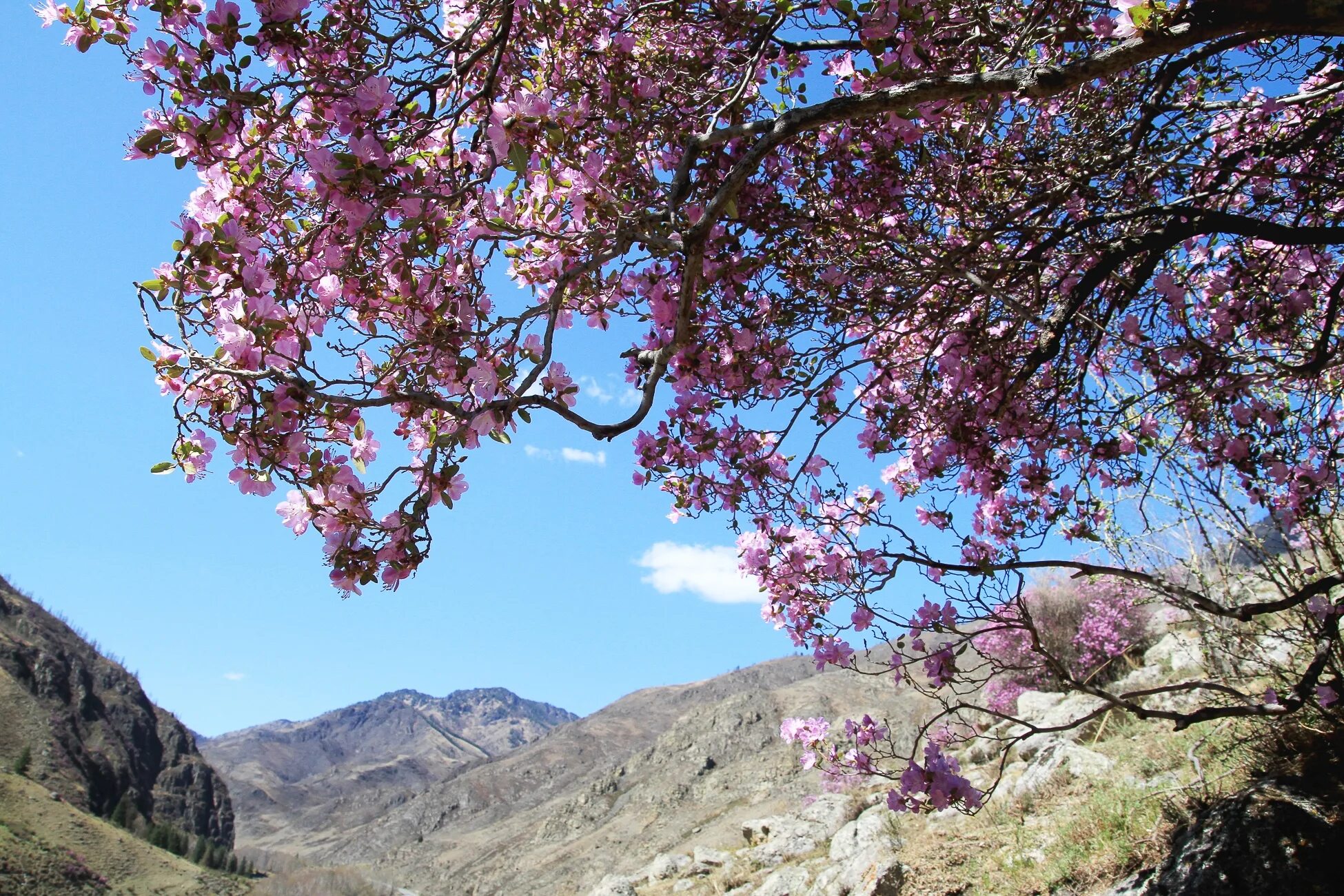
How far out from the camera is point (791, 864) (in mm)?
10375

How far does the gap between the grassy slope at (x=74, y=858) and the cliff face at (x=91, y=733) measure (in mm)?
8797

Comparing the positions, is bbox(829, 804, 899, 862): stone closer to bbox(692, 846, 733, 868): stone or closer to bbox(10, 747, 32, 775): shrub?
bbox(692, 846, 733, 868): stone

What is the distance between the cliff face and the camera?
70375 millimetres

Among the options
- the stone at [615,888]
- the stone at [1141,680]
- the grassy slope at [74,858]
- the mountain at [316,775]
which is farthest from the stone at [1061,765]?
the mountain at [316,775]

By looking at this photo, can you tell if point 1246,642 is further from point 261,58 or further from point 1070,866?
point 261,58

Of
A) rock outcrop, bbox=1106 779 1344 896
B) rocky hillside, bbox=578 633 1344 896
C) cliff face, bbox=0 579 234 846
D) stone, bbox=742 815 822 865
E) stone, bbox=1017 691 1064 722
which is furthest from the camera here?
cliff face, bbox=0 579 234 846

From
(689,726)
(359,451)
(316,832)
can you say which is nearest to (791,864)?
(359,451)

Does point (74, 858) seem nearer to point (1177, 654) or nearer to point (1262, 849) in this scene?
point (1177, 654)

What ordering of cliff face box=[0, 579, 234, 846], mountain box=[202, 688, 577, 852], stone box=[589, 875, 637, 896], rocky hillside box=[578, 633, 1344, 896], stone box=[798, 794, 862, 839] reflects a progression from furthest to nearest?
mountain box=[202, 688, 577, 852], cliff face box=[0, 579, 234, 846], stone box=[589, 875, 637, 896], stone box=[798, 794, 862, 839], rocky hillside box=[578, 633, 1344, 896]

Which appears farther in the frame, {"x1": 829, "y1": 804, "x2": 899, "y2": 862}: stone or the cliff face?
the cliff face

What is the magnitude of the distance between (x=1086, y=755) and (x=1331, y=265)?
4.19 m

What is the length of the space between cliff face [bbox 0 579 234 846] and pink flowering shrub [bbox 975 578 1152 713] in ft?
259

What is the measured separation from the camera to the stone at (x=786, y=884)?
8.69m

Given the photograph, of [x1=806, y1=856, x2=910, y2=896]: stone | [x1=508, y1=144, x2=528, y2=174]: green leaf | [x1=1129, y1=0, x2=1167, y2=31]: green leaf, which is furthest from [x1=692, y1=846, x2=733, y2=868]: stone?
[x1=1129, y1=0, x2=1167, y2=31]: green leaf
